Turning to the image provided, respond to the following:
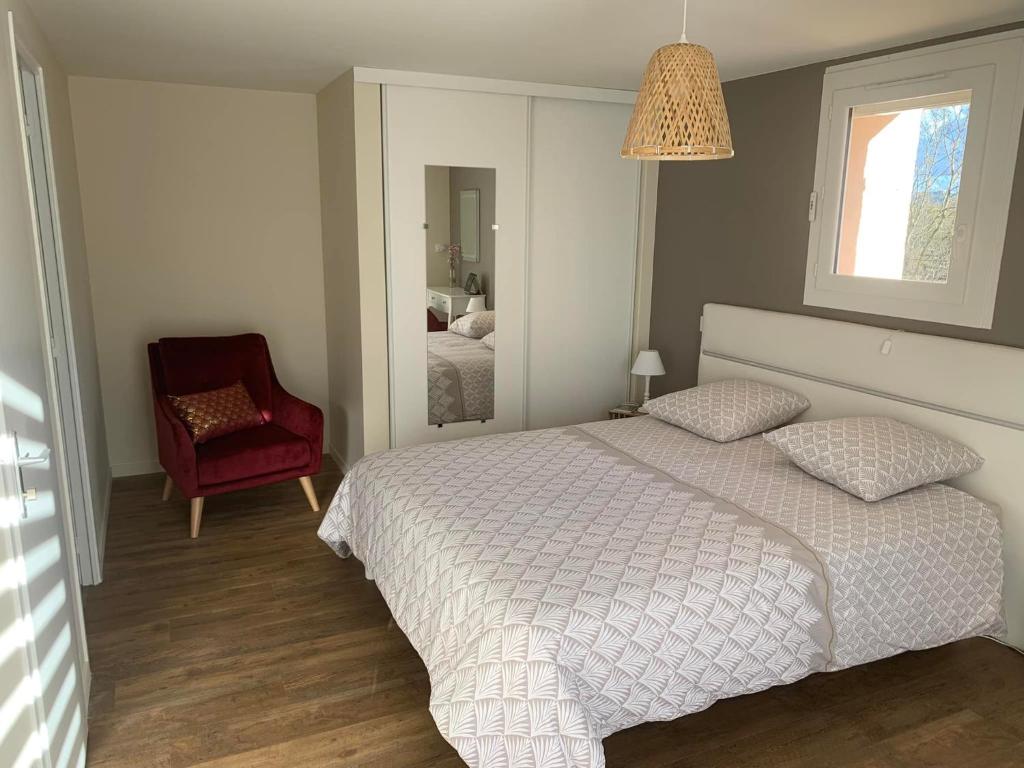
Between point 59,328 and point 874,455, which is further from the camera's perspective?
point 59,328

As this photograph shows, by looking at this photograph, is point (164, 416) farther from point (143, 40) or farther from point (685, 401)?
point (685, 401)

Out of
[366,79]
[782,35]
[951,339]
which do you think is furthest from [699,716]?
[366,79]

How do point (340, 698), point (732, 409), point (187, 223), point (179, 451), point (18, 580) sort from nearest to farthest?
point (18, 580), point (340, 698), point (732, 409), point (179, 451), point (187, 223)

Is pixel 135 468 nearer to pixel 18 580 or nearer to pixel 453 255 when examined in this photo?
pixel 453 255

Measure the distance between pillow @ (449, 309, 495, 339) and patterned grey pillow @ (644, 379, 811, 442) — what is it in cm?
114

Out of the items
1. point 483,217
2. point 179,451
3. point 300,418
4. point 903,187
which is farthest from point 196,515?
point 903,187

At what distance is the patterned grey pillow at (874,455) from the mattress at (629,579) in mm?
65

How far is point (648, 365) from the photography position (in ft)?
14.0

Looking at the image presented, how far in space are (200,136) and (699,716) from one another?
387cm

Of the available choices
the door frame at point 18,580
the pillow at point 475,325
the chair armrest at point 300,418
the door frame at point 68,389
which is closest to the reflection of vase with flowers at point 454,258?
the pillow at point 475,325

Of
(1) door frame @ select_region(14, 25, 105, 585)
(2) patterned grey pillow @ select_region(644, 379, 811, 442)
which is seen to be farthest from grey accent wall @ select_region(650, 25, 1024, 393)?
(1) door frame @ select_region(14, 25, 105, 585)

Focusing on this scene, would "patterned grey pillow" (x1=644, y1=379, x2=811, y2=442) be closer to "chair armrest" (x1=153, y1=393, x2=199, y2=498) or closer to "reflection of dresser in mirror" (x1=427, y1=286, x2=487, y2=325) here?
"reflection of dresser in mirror" (x1=427, y1=286, x2=487, y2=325)

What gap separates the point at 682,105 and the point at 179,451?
2.73m

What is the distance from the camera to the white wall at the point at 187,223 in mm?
4125
